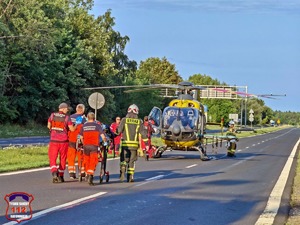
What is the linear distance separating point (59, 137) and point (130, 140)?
193cm

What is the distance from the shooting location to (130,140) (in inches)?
629

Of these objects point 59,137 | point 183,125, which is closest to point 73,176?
point 59,137

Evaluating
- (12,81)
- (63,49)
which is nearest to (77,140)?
(12,81)

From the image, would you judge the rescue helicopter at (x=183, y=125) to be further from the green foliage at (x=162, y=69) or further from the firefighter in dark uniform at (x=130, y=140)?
the green foliage at (x=162, y=69)

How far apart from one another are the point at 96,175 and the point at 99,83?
48384 millimetres

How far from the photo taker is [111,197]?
1284 centimetres

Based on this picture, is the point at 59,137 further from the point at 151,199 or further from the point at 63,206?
the point at 63,206

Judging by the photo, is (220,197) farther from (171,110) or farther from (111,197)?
(171,110)

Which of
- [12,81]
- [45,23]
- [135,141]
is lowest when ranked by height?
[135,141]

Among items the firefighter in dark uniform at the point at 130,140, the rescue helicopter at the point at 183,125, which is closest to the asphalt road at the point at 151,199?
the firefighter in dark uniform at the point at 130,140

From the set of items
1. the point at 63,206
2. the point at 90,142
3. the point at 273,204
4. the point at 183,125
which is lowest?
the point at 273,204

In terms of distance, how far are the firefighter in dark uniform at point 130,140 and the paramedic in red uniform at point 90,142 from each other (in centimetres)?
106

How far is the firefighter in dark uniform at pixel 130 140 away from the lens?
15984 millimetres

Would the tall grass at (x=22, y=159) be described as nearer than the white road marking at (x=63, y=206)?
No
